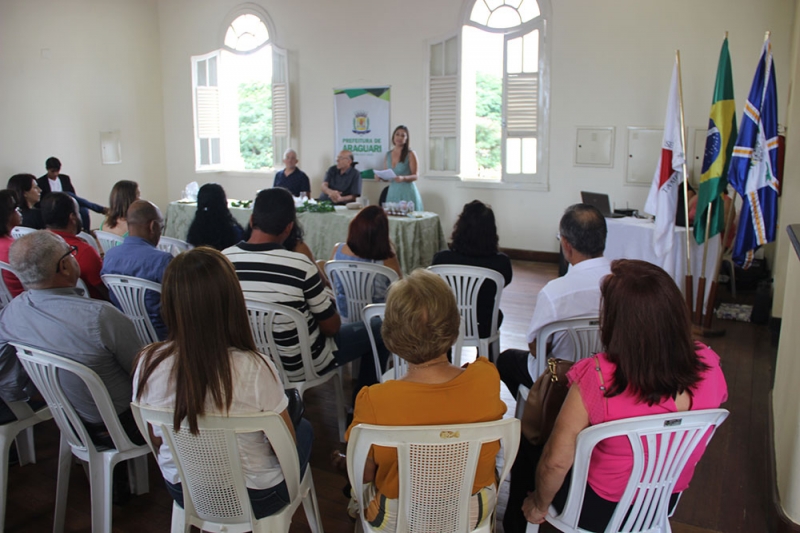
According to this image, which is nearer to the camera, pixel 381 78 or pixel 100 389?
pixel 100 389

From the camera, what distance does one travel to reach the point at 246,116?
1183 centimetres

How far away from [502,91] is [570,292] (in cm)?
524

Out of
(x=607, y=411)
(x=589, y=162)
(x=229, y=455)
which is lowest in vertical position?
(x=229, y=455)

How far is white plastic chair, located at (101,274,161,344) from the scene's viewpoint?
9.68 feet

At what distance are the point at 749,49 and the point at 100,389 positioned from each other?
6.21 m

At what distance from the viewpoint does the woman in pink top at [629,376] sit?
1607mm

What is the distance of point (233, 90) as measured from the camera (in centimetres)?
986

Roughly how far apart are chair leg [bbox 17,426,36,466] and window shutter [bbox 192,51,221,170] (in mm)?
7242

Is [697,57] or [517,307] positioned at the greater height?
[697,57]

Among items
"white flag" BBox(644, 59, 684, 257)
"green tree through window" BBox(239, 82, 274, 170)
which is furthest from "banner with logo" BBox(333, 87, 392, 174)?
"white flag" BBox(644, 59, 684, 257)

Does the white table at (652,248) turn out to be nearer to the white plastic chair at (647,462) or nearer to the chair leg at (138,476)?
the white plastic chair at (647,462)

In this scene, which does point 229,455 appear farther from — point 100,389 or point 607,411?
point 607,411

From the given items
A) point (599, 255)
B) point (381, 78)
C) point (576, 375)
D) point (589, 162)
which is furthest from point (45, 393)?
point (381, 78)

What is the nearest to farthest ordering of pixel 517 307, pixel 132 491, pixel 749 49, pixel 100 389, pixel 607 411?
pixel 607 411 → pixel 100 389 → pixel 132 491 → pixel 517 307 → pixel 749 49
